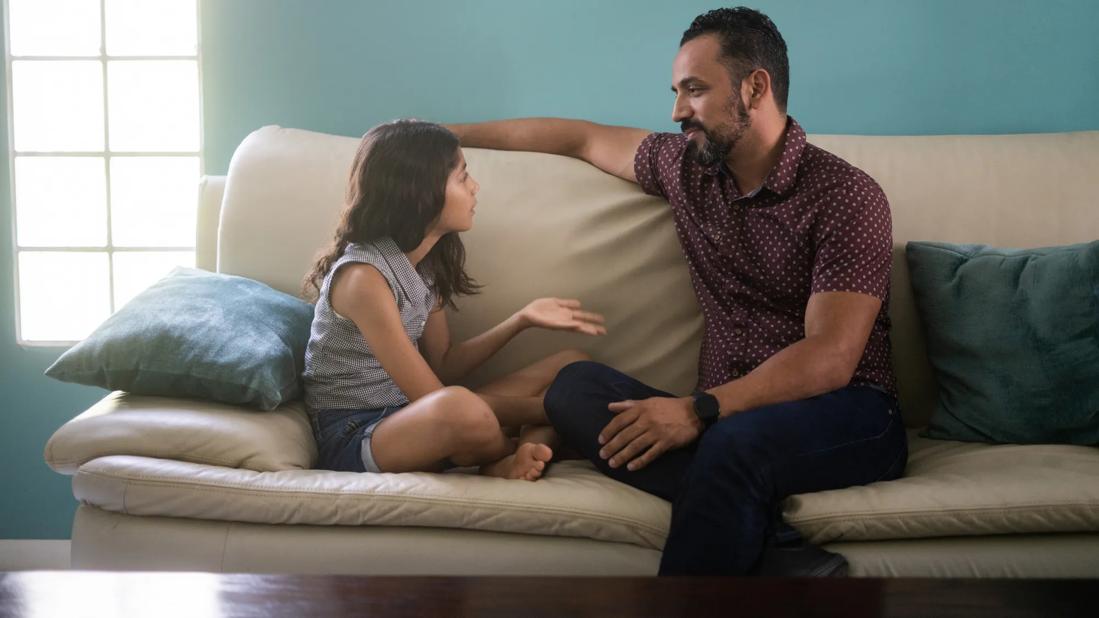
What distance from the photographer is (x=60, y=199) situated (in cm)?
253

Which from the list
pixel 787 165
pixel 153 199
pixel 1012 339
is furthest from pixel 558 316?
pixel 153 199

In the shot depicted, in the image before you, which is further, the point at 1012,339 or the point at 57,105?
the point at 57,105

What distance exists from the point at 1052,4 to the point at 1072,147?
443 mm

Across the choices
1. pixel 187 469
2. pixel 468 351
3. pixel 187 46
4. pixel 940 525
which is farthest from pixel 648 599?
pixel 187 46

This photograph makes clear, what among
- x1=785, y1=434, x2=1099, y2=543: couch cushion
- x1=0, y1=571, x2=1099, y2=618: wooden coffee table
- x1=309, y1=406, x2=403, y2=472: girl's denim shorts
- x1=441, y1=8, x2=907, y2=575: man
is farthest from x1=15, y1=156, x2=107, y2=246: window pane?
x1=785, y1=434, x2=1099, y2=543: couch cushion

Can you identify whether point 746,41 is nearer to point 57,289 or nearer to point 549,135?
point 549,135

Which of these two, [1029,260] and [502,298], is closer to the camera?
[1029,260]

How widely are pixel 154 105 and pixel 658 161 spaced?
50.6 inches

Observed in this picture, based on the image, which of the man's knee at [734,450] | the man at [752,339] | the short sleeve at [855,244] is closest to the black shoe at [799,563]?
the man at [752,339]

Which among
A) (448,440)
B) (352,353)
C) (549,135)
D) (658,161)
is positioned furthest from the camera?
(549,135)

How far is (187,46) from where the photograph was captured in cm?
248

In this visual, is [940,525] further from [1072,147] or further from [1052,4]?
[1052,4]

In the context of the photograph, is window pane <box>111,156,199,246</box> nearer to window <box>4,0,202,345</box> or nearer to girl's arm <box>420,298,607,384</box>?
window <box>4,0,202,345</box>

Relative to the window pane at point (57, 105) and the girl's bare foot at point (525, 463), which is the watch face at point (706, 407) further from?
the window pane at point (57, 105)
